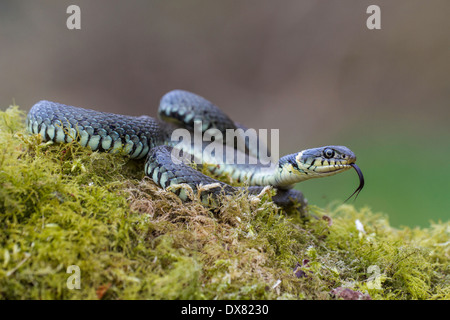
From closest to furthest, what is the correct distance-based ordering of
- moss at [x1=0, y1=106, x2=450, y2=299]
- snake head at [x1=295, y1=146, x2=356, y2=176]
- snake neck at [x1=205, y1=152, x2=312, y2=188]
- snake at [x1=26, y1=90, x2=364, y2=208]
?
moss at [x1=0, y1=106, x2=450, y2=299] → snake at [x1=26, y1=90, x2=364, y2=208] → snake head at [x1=295, y1=146, x2=356, y2=176] → snake neck at [x1=205, y1=152, x2=312, y2=188]

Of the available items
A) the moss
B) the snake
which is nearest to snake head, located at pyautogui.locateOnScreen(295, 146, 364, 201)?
the snake

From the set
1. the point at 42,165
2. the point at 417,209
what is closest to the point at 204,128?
the point at 42,165

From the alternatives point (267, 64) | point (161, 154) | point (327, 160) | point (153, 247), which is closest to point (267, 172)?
point (327, 160)

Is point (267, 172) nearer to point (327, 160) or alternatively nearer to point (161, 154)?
point (327, 160)

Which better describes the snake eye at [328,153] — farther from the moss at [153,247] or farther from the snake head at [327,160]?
the moss at [153,247]

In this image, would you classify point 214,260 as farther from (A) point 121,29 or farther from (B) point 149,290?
(A) point 121,29

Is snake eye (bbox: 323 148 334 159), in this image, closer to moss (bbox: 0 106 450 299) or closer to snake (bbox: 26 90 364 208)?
snake (bbox: 26 90 364 208)
